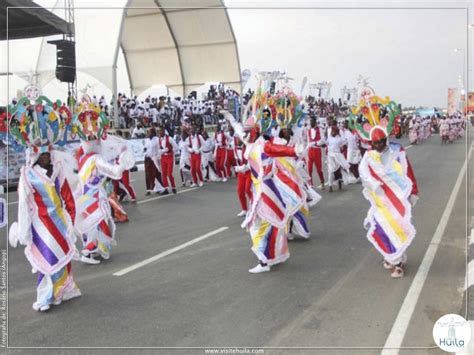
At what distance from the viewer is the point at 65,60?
8734 millimetres

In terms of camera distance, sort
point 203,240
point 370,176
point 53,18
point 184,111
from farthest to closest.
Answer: point 184,111
point 53,18
point 203,240
point 370,176

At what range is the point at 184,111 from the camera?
26281mm

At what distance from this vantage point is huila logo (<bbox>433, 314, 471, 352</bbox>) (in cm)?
371

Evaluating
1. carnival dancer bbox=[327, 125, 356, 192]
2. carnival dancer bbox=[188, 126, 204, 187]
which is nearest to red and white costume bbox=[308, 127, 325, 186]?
carnival dancer bbox=[327, 125, 356, 192]

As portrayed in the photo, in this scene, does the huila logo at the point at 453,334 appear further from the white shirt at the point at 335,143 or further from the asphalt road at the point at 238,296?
the white shirt at the point at 335,143

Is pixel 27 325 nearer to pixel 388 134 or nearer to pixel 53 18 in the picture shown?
pixel 388 134

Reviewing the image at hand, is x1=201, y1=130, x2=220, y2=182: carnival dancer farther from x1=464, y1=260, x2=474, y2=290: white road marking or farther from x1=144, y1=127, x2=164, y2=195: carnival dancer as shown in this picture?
x1=464, y1=260, x2=474, y2=290: white road marking

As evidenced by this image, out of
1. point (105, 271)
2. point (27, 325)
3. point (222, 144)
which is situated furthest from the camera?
point (222, 144)

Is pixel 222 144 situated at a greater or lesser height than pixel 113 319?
greater

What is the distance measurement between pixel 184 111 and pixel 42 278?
71.6 feet

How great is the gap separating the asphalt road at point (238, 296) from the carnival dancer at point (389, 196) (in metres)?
0.31

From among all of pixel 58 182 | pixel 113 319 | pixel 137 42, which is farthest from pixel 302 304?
pixel 137 42

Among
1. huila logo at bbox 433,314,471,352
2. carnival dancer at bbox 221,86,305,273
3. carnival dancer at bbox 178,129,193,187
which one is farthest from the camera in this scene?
carnival dancer at bbox 178,129,193,187

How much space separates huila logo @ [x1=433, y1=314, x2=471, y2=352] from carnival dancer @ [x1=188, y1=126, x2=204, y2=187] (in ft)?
35.2
